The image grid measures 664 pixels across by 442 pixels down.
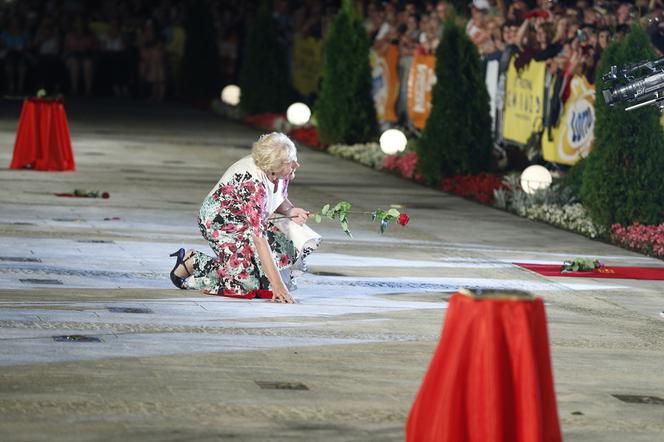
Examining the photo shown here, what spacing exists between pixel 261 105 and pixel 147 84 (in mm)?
9260

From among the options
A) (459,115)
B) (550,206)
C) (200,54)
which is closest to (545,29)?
(459,115)

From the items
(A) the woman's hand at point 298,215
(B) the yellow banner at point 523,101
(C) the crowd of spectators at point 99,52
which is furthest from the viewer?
(C) the crowd of spectators at point 99,52

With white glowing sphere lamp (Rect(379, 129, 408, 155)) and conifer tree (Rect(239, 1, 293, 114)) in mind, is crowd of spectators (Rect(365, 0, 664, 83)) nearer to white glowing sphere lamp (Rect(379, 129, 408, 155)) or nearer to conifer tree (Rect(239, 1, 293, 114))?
white glowing sphere lamp (Rect(379, 129, 408, 155))

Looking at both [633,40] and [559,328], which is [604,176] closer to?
[633,40]

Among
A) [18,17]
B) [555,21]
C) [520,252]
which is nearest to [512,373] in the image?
[520,252]

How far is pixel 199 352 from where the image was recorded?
10.0 meters

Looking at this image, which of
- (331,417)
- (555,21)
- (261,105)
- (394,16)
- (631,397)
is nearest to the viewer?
(331,417)

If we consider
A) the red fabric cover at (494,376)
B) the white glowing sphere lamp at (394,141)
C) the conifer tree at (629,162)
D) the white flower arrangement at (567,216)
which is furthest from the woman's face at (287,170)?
the white glowing sphere lamp at (394,141)

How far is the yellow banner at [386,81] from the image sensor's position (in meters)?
28.1

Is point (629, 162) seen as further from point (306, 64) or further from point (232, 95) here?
point (232, 95)

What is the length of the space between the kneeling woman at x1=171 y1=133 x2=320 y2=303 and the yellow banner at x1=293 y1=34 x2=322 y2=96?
20.8 meters

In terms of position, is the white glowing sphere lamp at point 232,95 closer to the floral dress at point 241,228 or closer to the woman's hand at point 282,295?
the floral dress at point 241,228

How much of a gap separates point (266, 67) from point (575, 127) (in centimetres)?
1529

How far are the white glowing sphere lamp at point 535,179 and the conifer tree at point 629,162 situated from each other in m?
2.34
